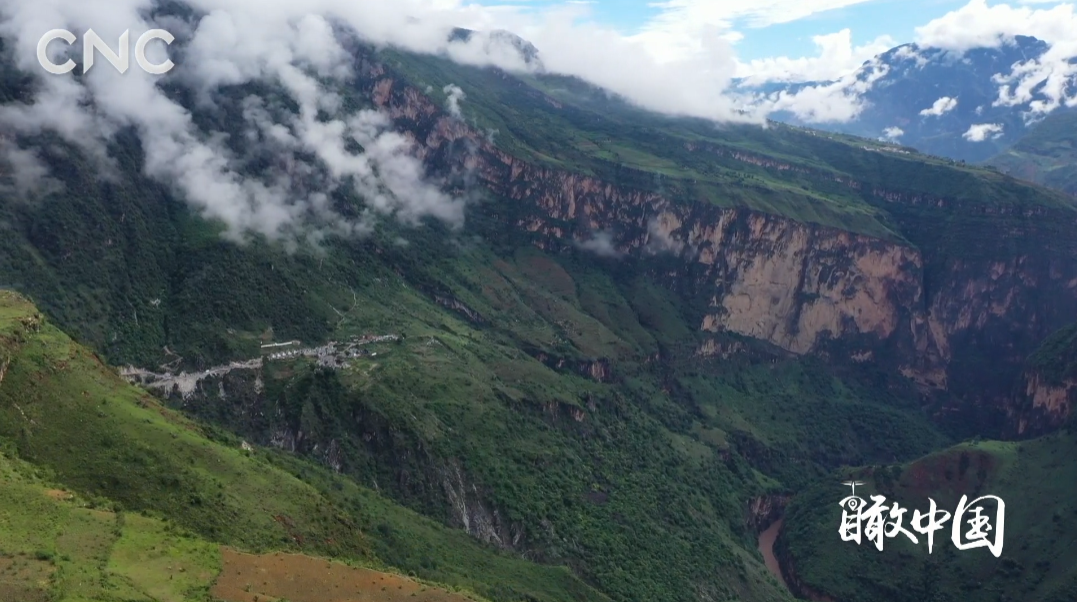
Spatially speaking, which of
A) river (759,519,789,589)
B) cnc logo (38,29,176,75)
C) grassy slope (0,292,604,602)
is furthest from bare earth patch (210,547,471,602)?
cnc logo (38,29,176,75)

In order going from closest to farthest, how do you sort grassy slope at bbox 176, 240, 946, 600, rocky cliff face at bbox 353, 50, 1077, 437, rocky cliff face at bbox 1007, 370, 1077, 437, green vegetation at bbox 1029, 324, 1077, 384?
grassy slope at bbox 176, 240, 946, 600
rocky cliff face at bbox 1007, 370, 1077, 437
green vegetation at bbox 1029, 324, 1077, 384
rocky cliff face at bbox 353, 50, 1077, 437

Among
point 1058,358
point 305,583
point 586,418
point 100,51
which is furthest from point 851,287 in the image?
point 305,583

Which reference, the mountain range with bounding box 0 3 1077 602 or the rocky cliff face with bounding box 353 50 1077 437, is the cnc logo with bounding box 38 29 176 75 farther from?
the rocky cliff face with bounding box 353 50 1077 437

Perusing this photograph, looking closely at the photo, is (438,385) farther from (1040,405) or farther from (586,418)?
(1040,405)

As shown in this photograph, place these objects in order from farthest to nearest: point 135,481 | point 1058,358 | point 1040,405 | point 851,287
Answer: point 851,287 < point 1040,405 < point 1058,358 < point 135,481

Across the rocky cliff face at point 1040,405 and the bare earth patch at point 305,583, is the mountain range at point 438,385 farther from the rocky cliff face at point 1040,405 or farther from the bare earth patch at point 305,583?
the rocky cliff face at point 1040,405

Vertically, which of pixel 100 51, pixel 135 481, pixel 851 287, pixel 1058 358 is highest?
pixel 100 51
